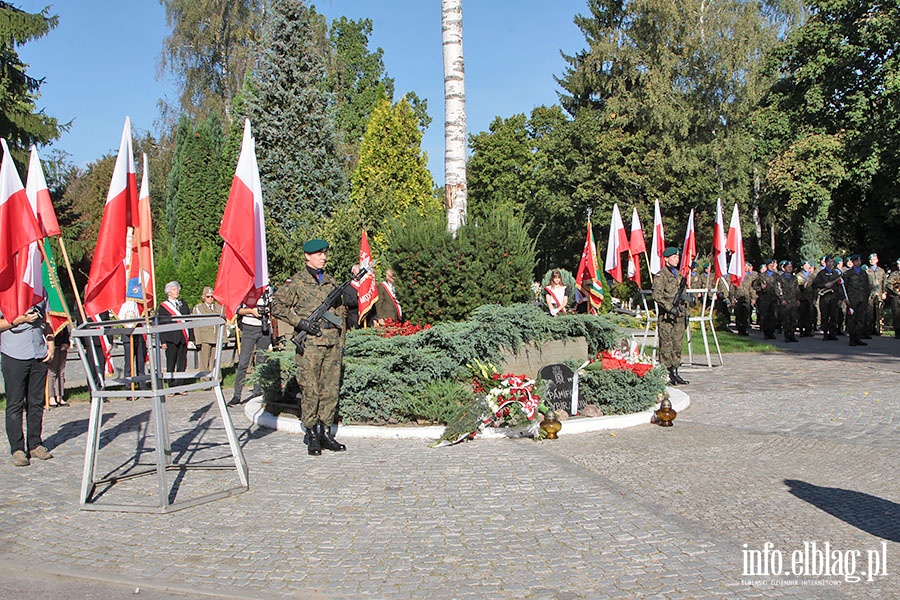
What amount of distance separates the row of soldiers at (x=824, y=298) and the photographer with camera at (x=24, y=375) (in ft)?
56.0

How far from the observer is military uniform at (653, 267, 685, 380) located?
12250 millimetres

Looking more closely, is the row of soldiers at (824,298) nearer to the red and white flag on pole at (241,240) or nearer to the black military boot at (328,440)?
the black military boot at (328,440)

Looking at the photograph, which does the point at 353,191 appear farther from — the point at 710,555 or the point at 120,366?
the point at 710,555

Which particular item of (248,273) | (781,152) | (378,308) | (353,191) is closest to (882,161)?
(781,152)

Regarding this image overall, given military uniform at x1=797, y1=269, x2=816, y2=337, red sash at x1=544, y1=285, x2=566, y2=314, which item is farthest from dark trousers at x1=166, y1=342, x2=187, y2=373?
military uniform at x1=797, y1=269, x2=816, y2=337

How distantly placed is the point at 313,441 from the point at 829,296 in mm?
16559

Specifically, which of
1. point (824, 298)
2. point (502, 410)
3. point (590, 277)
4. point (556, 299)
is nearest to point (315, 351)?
point (502, 410)

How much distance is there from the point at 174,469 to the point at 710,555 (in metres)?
5.03

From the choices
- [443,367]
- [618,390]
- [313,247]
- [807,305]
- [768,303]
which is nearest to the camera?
[313,247]

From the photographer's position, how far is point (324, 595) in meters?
4.47

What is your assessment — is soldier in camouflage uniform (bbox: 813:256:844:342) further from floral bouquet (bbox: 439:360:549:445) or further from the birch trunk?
floral bouquet (bbox: 439:360:549:445)

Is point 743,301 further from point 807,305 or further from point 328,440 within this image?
point 328,440

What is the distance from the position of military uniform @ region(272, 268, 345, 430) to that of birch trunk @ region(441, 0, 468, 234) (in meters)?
4.63

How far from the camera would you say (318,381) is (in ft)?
26.7
